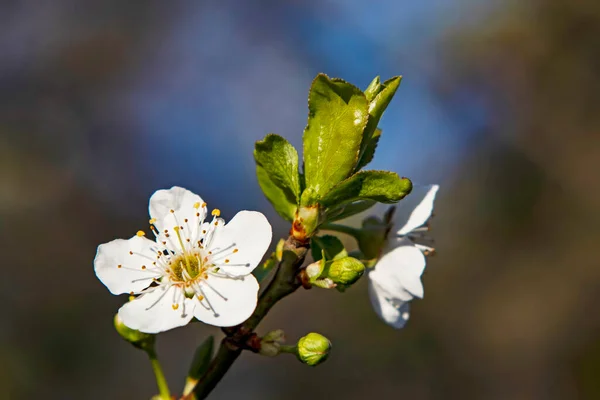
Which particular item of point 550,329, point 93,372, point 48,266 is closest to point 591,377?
point 550,329

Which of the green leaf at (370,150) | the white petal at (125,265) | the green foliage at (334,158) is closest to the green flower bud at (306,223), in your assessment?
the green foliage at (334,158)

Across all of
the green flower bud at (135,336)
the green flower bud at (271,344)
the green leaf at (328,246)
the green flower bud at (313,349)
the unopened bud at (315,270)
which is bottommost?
the green flower bud at (135,336)

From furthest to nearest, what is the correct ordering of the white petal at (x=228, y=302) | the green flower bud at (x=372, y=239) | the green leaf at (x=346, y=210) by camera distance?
the green flower bud at (x=372, y=239) → the green leaf at (x=346, y=210) → the white petal at (x=228, y=302)

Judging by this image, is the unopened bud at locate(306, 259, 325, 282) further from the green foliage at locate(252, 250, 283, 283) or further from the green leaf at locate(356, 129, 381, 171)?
the green leaf at locate(356, 129, 381, 171)

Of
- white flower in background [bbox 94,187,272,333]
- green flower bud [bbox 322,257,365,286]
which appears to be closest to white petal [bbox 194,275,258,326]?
white flower in background [bbox 94,187,272,333]

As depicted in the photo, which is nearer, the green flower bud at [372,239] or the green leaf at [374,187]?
the green leaf at [374,187]

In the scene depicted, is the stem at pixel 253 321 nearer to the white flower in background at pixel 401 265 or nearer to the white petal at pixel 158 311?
the white petal at pixel 158 311

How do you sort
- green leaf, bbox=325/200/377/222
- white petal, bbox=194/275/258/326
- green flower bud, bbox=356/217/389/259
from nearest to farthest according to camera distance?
white petal, bbox=194/275/258/326, green leaf, bbox=325/200/377/222, green flower bud, bbox=356/217/389/259
